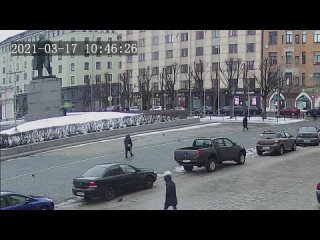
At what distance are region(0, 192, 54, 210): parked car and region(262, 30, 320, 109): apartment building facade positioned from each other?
53.6 m

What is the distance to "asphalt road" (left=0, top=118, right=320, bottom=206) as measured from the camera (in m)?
18.1

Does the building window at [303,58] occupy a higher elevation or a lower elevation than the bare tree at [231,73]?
higher

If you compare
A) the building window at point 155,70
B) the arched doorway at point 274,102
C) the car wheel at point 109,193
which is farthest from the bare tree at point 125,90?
the car wheel at point 109,193

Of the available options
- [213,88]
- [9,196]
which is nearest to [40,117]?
[9,196]

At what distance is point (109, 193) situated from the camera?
16.3m

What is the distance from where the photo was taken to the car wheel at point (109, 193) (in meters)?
16.1

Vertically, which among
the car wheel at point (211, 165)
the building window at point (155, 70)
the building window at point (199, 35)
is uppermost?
the building window at point (199, 35)

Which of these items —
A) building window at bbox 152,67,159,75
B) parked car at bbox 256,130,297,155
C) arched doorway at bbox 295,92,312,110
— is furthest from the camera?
building window at bbox 152,67,159,75

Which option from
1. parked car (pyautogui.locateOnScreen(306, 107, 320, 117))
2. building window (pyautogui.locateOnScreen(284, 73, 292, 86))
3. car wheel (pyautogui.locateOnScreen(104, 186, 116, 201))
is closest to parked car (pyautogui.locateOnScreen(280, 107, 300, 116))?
parked car (pyautogui.locateOnScreen(306, 107, 320, 117))

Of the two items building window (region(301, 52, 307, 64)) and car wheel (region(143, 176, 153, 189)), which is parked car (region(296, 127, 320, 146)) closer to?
car wheel (region(143, 176, 153, 189))

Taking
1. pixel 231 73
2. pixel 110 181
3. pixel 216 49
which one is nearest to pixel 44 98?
pixel 110 181

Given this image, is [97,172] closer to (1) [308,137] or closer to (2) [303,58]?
(1) [308,137]

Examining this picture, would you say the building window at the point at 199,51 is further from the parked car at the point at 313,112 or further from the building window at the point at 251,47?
the parked car at the point at 313,112

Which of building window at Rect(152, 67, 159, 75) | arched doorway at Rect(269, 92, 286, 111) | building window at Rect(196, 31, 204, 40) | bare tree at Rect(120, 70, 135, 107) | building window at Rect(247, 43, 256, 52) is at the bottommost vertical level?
arched doorway at Rect(269, 92, 286, 111)
